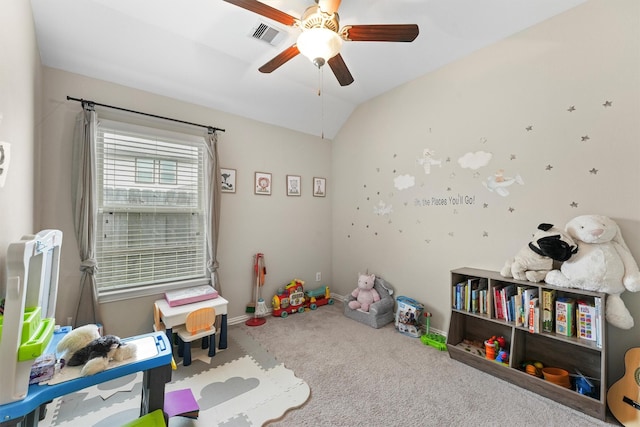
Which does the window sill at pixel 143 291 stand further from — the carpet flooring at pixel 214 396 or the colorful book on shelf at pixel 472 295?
the colorful book on shelf at pixel 472 295

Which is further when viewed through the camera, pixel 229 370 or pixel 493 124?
pixel 493 124

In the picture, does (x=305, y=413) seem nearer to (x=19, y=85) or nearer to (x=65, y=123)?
(x=19, y=85)

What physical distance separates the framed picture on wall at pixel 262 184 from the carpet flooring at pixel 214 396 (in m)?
1.78

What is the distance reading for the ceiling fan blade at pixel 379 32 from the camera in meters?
1.47

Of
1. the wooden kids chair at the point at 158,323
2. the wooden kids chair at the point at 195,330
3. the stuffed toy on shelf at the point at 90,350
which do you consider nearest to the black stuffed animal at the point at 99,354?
the stuffed toy on shelf at the point at 90,350

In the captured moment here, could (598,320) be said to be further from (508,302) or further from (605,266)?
(508,302)

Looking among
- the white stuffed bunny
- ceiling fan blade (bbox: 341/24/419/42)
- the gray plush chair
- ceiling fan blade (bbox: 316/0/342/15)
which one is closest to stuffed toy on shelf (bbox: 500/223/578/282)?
the white stuffed bunny

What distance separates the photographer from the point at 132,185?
8.09ft

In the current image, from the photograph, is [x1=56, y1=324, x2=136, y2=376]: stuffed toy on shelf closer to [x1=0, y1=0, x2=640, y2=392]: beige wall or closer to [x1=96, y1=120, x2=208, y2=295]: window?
[x1=0, y1=0, x2=640, y2=392]: beige wall

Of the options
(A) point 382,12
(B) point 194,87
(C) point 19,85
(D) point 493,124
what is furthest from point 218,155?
(D) point 493,124

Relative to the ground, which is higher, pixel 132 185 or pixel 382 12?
pixel 382 12

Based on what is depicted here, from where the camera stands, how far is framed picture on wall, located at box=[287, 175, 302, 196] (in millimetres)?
3492

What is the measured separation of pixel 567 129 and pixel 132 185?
3.63 meters

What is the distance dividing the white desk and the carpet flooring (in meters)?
0.22
